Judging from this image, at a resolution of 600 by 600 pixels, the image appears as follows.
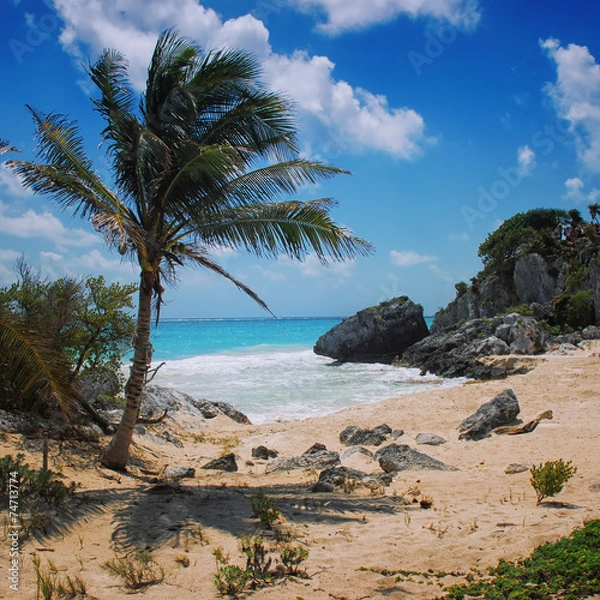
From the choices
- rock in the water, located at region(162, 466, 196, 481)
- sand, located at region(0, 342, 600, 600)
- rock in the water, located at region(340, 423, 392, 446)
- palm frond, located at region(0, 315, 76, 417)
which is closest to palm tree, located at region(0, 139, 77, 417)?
palm frond, located at region(0, 315, 76, 417)

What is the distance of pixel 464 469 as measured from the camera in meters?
8.54

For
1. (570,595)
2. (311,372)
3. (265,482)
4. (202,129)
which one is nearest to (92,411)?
(265,482)

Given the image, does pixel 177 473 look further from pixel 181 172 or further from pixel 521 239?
pixel 521 239

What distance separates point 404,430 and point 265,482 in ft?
20.1

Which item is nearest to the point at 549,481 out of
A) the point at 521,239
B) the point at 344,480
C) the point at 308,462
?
the point at 344,480

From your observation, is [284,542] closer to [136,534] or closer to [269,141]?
[136,534]

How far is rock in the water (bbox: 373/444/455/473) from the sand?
335mm

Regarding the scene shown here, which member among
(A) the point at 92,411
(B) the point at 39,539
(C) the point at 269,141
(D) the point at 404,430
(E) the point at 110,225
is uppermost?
(C) the point at 269,141

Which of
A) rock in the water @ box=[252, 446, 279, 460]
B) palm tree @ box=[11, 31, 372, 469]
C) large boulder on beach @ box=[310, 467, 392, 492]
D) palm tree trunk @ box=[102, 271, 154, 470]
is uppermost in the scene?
palm tree @ box=[11, 31, 372, 469]

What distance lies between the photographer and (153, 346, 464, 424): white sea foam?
20.2 metres

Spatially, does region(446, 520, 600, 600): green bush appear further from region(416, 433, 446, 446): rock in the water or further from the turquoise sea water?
the turquoise sea water

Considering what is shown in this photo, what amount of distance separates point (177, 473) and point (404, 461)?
4083 millimetres

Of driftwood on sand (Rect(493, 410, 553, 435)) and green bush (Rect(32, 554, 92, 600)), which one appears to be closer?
green bush (Rect(32, 554, 92, 600))

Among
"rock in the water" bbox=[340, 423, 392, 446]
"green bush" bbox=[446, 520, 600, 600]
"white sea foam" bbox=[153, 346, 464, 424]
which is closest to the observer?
"green bush" bbox=[446, 520, 600, 600]
